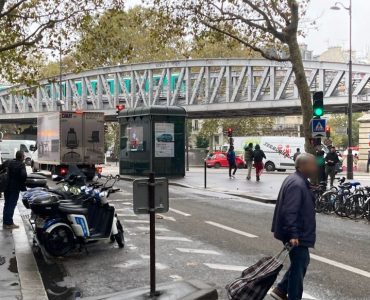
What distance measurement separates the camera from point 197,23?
2023cm

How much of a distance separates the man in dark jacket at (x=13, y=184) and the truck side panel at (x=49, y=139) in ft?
48.2

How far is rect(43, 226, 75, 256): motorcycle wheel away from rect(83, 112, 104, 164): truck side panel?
1752 cm

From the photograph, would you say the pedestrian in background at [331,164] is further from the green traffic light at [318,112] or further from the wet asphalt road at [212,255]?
the wet asphalt road at [212,255]

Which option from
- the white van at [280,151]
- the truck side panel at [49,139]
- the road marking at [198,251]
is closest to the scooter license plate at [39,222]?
the road marking at [198,251]

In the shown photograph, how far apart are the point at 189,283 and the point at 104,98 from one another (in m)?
50.9

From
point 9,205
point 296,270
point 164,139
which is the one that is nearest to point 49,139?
point 164,139

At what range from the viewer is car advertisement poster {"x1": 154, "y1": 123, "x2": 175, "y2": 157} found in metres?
25.8

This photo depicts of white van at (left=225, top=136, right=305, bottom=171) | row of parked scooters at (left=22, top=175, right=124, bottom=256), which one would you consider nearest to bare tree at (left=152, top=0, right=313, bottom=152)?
row of parked scooters at (left=22, top=175, right=124, bottom=256)

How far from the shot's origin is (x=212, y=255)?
8.66 m

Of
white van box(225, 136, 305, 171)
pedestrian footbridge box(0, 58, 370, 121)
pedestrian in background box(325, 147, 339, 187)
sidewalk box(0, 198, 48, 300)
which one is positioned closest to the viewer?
sidewalk box(0, 198, 48, 300)

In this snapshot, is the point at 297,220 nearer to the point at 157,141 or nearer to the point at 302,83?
the point at 302,83

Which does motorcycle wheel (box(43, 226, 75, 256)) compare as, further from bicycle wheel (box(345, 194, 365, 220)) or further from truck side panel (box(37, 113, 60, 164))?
truck side panel (box(37, 113, 60, 164))

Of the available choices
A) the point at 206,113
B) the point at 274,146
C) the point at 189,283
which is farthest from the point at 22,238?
the point at 206,113

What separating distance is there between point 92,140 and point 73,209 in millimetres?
17661
